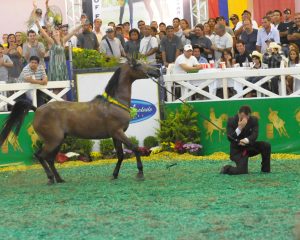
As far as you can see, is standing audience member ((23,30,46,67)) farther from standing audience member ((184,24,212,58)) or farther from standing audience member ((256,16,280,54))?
standing audience member ((256,16,280,54))

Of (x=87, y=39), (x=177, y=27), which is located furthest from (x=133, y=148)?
(x=177, y=27)

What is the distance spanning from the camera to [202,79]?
16.4m

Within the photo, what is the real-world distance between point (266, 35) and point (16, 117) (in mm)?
7357

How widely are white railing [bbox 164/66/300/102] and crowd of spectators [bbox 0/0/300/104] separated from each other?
2.97 ft

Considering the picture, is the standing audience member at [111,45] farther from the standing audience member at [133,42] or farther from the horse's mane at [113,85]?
the horse's mane at [113,85]

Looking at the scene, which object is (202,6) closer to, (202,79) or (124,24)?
(124,24)

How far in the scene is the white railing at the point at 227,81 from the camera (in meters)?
16.0

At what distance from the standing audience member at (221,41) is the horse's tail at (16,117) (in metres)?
7.21

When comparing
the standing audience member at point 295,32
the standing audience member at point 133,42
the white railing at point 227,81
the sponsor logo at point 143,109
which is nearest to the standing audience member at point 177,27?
the standing audience member at point 133,42

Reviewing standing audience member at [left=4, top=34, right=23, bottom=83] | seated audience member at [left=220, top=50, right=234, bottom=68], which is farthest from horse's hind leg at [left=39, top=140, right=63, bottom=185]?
seated audience member at [left=220, top=50, right=234, bottom=68]

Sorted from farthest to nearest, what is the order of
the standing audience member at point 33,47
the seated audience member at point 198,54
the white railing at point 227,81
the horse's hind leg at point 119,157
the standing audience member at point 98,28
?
the standing audience member at point 98,28 < the seated audience member at point 198,54 < the standing audience member at point 33,47 < the white railing at point 227,81 < the horse's hind leg at point 119,157

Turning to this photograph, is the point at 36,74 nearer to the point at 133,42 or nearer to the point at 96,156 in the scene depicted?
the point at 96,156

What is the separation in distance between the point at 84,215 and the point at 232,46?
10.4 metres

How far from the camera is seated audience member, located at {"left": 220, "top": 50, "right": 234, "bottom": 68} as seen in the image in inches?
739
